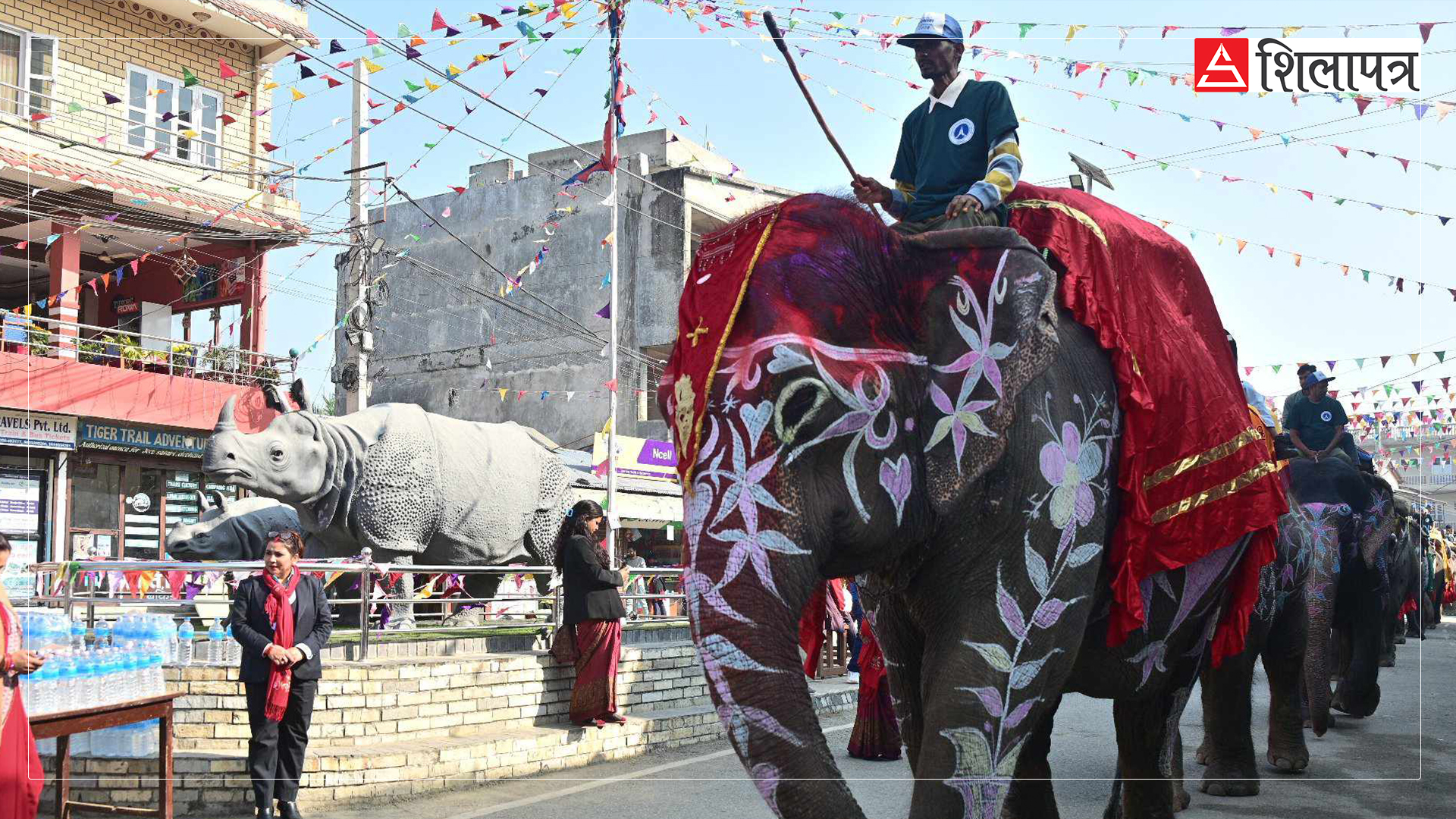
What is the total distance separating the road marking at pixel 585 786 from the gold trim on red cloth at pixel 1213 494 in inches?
197

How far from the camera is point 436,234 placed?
36.2 m

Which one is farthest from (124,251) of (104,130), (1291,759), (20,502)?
(1291,759)

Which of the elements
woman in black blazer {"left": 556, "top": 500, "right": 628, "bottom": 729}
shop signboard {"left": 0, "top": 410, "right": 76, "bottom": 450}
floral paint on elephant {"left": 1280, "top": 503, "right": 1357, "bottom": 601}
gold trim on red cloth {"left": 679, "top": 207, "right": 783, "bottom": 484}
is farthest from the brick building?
gold trim on red cloth {"left": 679, "top": 207, "right": 783, "bottom": 484}

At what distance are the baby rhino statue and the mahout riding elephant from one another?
7358 millimetres

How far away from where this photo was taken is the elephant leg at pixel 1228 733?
6.77 m

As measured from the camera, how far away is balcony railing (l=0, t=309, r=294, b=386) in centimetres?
1962

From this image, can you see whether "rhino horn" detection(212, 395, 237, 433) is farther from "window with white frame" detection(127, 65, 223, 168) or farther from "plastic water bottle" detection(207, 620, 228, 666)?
"window with white frame" detection(127, 65, 223, 168)

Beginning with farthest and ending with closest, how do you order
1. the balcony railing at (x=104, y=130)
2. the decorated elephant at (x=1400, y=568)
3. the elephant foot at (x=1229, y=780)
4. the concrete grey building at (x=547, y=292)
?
the concrete grey building at (x=547, y=292)
the balcony railing at (x=104, y=130)
the decorated elephant at (x=1400, y=568)
the elephant foot at (x=1229, y=780)

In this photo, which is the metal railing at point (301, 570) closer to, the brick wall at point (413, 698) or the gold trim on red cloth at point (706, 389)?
the brick wall at point (413, 698)

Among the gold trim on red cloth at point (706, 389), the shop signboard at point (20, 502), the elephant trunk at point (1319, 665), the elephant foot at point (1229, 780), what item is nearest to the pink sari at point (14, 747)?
the gold trim on red cloth at point (706, 389)

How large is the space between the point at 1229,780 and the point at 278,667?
5338mm

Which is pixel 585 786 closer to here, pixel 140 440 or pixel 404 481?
pixel 404 481

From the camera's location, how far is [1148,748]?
15.4 ft

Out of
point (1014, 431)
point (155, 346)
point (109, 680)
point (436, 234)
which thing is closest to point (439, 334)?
point (436, 234)
